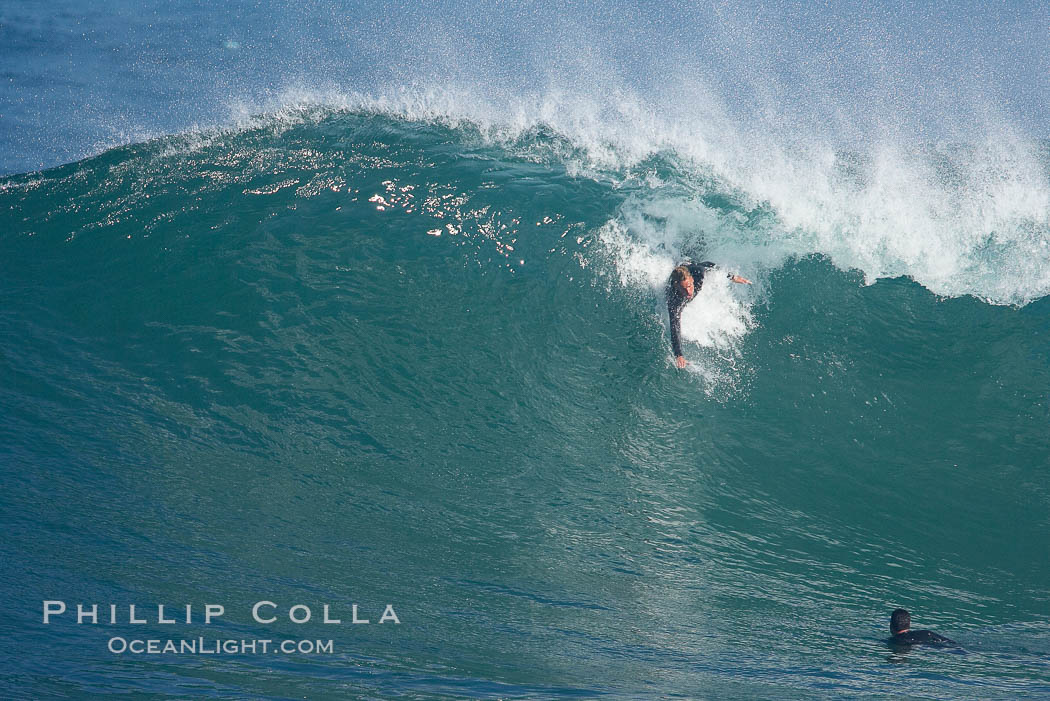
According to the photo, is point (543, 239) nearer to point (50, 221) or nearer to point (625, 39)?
point (50, 221)

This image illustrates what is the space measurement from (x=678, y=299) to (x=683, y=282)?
213 mm

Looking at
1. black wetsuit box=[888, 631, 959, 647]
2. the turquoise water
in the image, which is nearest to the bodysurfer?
the turquoise water

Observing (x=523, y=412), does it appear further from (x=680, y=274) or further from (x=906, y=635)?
(x=906, y=635)

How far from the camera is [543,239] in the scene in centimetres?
1052

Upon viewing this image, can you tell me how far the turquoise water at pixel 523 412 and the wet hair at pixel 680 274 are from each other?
1.95 ft

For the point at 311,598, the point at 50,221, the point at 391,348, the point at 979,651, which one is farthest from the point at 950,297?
the point at 50,221

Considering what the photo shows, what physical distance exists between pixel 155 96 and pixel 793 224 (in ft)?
50.7

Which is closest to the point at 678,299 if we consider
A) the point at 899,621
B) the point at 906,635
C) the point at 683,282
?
the point at 683,282

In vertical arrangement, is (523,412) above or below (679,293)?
below

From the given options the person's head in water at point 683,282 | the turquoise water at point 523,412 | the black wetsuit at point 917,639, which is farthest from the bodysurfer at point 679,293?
the black wetsuit at point 917,639

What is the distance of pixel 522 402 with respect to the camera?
8.88 meters

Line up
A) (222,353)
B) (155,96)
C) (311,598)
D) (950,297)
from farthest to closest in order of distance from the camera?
(155,96) < (950,297) < (222,353) < (311,598)

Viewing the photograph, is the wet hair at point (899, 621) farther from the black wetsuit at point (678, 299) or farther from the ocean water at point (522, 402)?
the black wetsuit at point (678, 299)

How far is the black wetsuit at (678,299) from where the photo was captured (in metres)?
8.80
